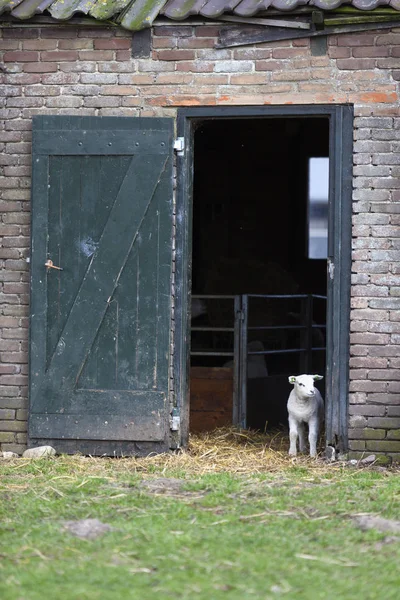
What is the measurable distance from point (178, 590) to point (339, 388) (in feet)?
11.6

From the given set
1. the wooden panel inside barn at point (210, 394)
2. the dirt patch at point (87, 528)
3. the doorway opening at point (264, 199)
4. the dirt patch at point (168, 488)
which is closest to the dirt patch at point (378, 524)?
the dirt patch at point (168, 488)

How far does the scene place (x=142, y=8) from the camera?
741 centimetres

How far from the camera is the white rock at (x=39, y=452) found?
7371 mm

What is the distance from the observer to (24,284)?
759 cm

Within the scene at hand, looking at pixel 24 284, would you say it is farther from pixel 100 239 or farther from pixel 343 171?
pixel 343 171

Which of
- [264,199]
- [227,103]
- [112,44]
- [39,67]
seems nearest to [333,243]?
[227,103]

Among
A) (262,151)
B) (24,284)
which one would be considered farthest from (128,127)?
(262,151)

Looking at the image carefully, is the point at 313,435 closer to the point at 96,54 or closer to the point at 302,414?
the point at 302,414

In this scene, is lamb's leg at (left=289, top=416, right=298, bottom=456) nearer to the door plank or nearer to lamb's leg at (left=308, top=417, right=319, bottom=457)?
lamb's leg at (left=308, top=417, right=319, bottom=457)

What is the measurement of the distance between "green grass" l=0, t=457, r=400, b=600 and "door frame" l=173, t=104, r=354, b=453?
68 centimetres

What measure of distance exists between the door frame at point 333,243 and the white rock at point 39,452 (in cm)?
101

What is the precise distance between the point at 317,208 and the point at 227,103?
310 inches

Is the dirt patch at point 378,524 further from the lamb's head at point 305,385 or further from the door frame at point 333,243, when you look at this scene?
the lamb's head at point 305,385

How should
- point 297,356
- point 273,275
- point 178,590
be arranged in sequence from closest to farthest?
point 178,590 → point 297,356 → point 273,275
